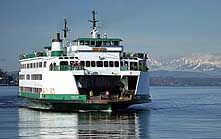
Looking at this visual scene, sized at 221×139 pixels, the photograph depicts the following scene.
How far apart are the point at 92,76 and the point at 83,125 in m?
14.3

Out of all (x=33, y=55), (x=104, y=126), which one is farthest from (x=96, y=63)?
(x=104, y=126)

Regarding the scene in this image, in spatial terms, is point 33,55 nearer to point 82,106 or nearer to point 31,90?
point 31,90

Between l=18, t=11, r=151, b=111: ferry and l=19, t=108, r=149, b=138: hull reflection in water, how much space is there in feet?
4.71

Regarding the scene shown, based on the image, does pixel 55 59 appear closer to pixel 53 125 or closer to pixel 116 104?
pixel 116 104

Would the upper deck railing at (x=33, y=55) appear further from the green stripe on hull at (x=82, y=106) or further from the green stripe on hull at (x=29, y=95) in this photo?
the green stripe on hull at (x=82, y=106)

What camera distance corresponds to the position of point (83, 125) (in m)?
45.2

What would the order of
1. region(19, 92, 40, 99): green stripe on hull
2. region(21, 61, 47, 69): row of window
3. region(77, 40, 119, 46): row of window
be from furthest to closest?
1. region(19, 92, 40, 99): green stripe on hull
2. region(21, 61, 47, 69): row of window
3. region(77, 40, 119, 46): row of window

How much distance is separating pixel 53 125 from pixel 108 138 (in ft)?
34.5

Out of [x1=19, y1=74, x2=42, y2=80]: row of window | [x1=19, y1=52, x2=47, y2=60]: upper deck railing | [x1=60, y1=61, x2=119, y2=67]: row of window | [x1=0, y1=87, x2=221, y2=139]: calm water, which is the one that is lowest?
[x1=0, y1=87, x2=221, y2=139]: calm water

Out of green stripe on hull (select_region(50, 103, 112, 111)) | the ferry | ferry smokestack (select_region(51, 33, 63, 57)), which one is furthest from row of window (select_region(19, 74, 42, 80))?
green stripe on hull (select_region(50, 103, 112, 111))

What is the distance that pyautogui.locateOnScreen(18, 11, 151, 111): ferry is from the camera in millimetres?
54156

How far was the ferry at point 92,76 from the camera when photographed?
54156 mm

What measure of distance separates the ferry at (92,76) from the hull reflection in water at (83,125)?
143 cm

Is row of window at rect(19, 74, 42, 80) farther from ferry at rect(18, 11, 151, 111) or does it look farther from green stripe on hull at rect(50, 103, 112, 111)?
green stripe on hull at rect(50, 103, 112, 111)
